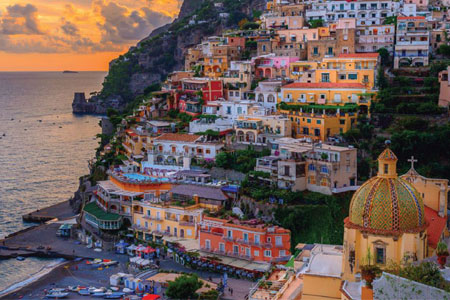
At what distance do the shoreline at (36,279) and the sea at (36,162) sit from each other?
53cm

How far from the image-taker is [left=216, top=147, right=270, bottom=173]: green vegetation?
49469 millimetres

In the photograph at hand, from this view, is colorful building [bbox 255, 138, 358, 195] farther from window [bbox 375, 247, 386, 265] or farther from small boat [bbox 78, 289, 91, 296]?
window [bbox 375, 247, 386, 265]

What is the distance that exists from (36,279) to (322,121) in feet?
82.6

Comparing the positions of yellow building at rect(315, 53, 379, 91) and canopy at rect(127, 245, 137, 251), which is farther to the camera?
yellow building at rect(315, 53, 379, 91)

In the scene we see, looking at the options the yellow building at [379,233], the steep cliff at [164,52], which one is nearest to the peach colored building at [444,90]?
the yellow building at [379,233]

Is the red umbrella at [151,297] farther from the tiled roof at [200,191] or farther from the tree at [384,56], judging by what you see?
the tree at [384,56]

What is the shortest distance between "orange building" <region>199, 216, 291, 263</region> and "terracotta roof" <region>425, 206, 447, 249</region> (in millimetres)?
12011

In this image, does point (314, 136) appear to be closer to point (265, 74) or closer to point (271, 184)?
point (271, 184)

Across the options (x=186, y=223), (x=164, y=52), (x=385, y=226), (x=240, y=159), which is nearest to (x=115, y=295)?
(x=186, y=223)

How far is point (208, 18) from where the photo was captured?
109312 mm

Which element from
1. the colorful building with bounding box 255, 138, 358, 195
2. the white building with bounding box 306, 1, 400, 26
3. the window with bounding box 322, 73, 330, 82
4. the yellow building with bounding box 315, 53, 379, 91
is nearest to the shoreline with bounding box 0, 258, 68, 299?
the colorful building with bounding box 255, 138, 358, 195

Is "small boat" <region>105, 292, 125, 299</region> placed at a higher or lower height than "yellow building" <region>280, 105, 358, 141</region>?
lower

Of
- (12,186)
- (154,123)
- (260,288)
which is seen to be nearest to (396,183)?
(260,288)

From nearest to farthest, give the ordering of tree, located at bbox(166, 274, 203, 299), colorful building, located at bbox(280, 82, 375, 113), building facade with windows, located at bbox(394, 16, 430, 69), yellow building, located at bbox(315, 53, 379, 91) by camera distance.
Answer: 1. tree, located at bbox(166, 274, 203, 299)
2. colorful building, located at bbox(280, 82, 375, 113)
3. yellow building, located at bbox(315, 53, 379, 91)
4. building facade with windows, located at bbox(394, 16, 430, 69)
